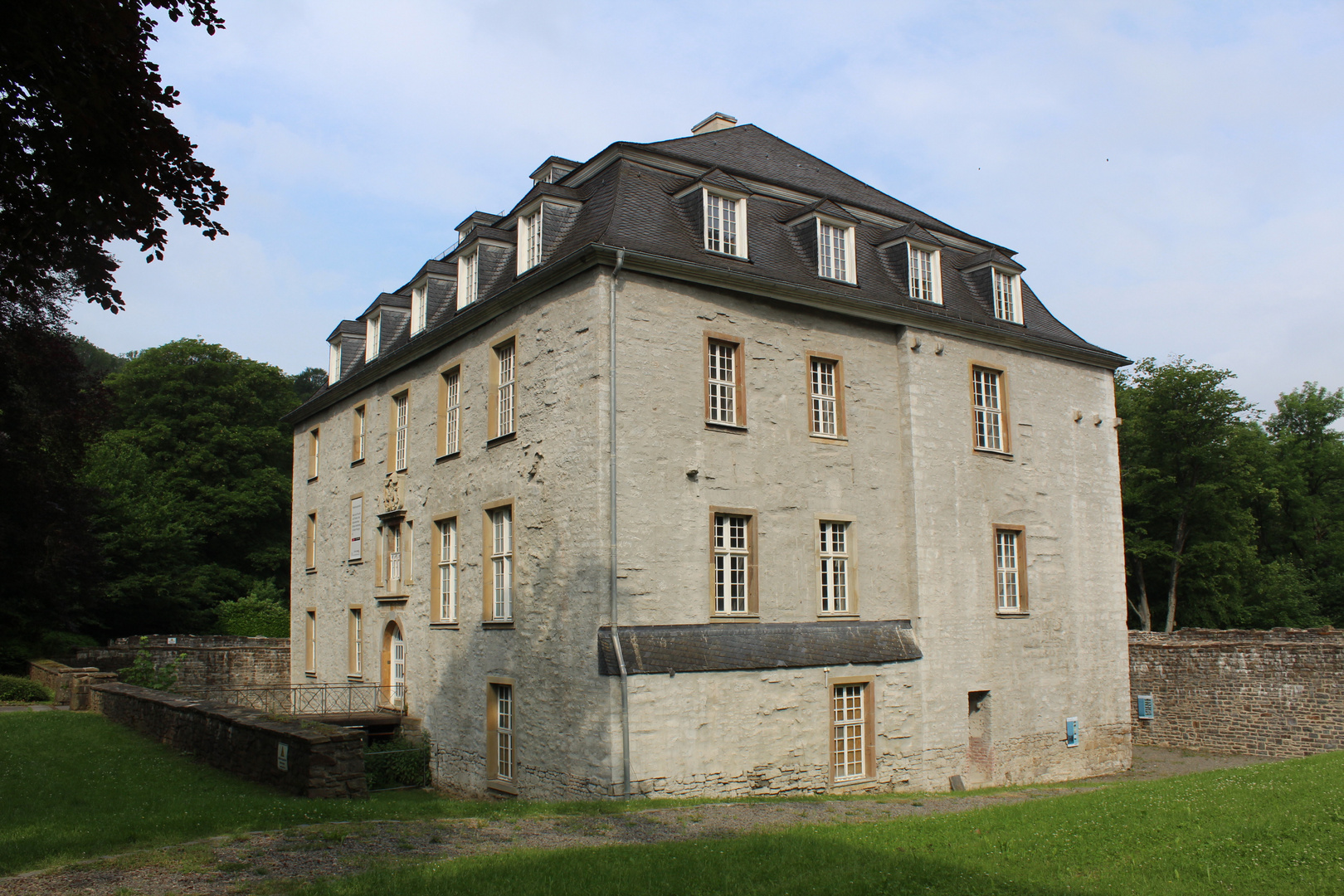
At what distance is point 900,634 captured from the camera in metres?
18.4

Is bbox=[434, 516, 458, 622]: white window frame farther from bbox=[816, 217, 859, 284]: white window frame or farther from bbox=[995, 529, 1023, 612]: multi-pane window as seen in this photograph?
bbox=[995, 529, 1023, 612]: multi-pane window

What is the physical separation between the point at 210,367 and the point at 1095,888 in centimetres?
5147

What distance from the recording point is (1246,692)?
24.2 meters

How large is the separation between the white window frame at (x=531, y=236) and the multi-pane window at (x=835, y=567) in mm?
7217

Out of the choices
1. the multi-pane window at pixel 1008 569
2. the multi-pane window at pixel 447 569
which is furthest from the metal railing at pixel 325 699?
the multi-pane window at pixel 1008 569

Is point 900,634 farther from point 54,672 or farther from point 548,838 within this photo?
point 54,672

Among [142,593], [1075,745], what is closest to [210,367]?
[142,593]

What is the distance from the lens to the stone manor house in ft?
51.2

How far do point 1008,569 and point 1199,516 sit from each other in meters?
29.8

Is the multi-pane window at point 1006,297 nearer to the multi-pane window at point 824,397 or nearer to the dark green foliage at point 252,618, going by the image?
the multi-pane window at point 824,397

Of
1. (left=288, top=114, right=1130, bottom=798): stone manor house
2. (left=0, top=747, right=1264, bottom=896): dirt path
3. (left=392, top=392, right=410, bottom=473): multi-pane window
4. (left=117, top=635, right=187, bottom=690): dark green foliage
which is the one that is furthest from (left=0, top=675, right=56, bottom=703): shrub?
(left=0, top=747, right=1264, bottom=896): dirt path

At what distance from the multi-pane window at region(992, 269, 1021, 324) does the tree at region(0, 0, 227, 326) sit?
1759cm

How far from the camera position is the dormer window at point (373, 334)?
83.5 ft

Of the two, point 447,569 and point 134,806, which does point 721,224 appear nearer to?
point 447,569
